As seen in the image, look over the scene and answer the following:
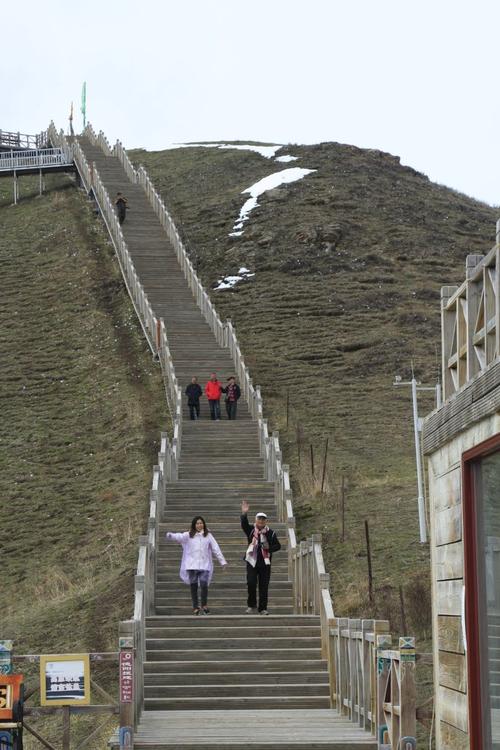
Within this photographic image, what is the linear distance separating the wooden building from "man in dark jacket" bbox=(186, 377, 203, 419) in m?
20.3

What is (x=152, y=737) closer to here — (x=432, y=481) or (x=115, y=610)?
(x=432, y=481)

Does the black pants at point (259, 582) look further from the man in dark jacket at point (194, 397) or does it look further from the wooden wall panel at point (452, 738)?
the man in dark jacket at point (194, 397)

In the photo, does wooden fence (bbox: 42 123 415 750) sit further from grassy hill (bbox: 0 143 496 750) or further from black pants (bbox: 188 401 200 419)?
grassy hill (bbox: 0 143 496 750)

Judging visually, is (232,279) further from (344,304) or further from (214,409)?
(214,409)

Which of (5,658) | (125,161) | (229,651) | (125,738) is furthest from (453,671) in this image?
(125,161)

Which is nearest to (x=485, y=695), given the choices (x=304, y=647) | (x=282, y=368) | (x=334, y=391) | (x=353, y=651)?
(x=353, y=651)

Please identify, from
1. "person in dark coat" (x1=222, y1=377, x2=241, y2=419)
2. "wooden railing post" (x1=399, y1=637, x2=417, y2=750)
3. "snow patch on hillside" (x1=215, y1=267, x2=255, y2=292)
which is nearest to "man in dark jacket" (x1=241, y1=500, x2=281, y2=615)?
"wooden railing post" (x1=399, y1=637, x2=417, y2=750)

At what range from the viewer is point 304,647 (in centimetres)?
1717

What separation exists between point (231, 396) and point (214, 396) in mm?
500

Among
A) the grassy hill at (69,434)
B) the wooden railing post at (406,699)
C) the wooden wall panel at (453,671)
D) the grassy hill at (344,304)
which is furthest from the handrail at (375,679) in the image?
the grassy hill at (69,434)

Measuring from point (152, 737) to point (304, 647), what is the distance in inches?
162

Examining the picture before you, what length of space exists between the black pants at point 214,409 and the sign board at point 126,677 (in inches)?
A: 709

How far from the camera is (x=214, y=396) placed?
3119 centimetres

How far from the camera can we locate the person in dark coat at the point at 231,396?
3086 cm
